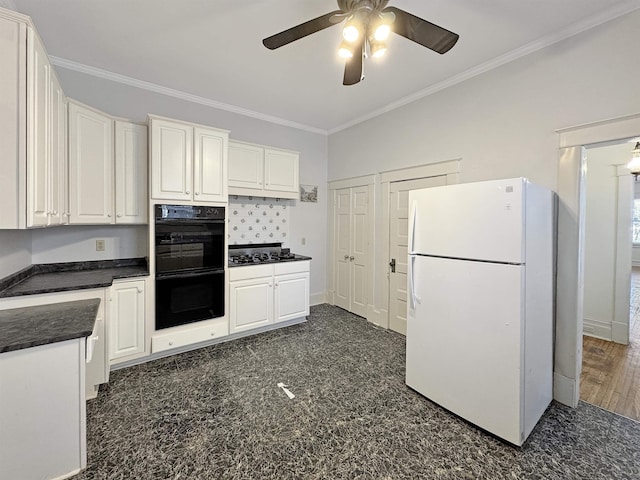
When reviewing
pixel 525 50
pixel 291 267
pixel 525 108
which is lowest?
pixel 291 267

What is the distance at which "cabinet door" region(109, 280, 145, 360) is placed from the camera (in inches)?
101

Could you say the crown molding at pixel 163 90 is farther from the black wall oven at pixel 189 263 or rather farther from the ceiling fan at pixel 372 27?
the ceiling fan at pixel 372 27

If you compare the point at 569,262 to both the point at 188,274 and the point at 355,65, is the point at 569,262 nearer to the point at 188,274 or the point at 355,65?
the point at 355,65

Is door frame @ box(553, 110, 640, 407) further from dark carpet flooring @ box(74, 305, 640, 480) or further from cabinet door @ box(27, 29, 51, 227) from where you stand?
cabinet door @ box(27, 29, 51, 227)

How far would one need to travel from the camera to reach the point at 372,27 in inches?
65.7

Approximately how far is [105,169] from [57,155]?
1.78 feet

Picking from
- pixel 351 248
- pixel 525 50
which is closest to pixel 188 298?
pixel 351 248

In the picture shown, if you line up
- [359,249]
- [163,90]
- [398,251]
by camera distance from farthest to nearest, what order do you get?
[359,249] < [398,251] < [163,90]

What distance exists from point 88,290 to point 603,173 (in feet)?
18.5

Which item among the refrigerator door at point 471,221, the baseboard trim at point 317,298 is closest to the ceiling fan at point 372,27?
the refrigerator door at point 471,221

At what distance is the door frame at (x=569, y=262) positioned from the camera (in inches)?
87.2

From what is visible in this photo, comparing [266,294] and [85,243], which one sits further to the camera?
[266,294]

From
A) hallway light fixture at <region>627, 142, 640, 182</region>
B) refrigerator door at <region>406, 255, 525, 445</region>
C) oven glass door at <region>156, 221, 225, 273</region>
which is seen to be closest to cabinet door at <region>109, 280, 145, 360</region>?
oven glass door at <region>156, 221, 225, 273</region>

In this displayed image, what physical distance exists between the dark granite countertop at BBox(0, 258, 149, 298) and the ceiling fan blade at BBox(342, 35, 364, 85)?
2538mm
